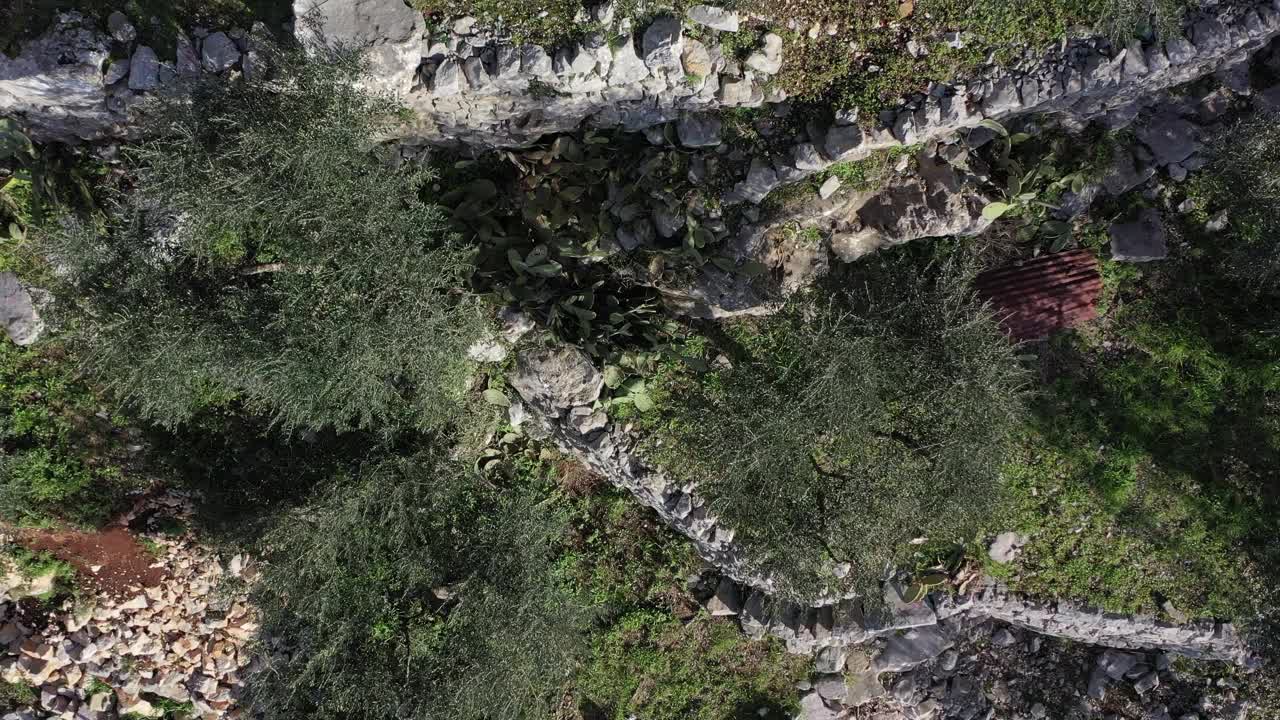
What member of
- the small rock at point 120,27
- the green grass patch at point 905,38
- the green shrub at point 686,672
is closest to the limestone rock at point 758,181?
the green grass patch at point 905,38

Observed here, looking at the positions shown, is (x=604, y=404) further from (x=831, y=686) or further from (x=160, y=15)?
(x=160, y=15)

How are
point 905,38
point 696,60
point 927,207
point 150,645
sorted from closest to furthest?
point 696,60 < point 905,38 < point 927,207 < point 150,645

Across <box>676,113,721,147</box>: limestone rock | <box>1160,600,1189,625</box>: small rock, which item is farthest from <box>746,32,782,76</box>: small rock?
<box>1160,600,1189,625</box>: small rock

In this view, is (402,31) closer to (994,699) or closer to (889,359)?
(889,359)

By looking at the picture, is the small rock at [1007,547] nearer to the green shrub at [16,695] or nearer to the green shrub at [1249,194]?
the green shrub at [1249,194]

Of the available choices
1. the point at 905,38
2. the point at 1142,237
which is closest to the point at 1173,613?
the point at 1142,237

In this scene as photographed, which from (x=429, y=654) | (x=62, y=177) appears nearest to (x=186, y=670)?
(x=429, y=654)

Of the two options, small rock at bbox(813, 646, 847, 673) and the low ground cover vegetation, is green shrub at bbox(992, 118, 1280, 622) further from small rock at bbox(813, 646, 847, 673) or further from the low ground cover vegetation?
small rock at bbox(813, 646, 847, 673)
